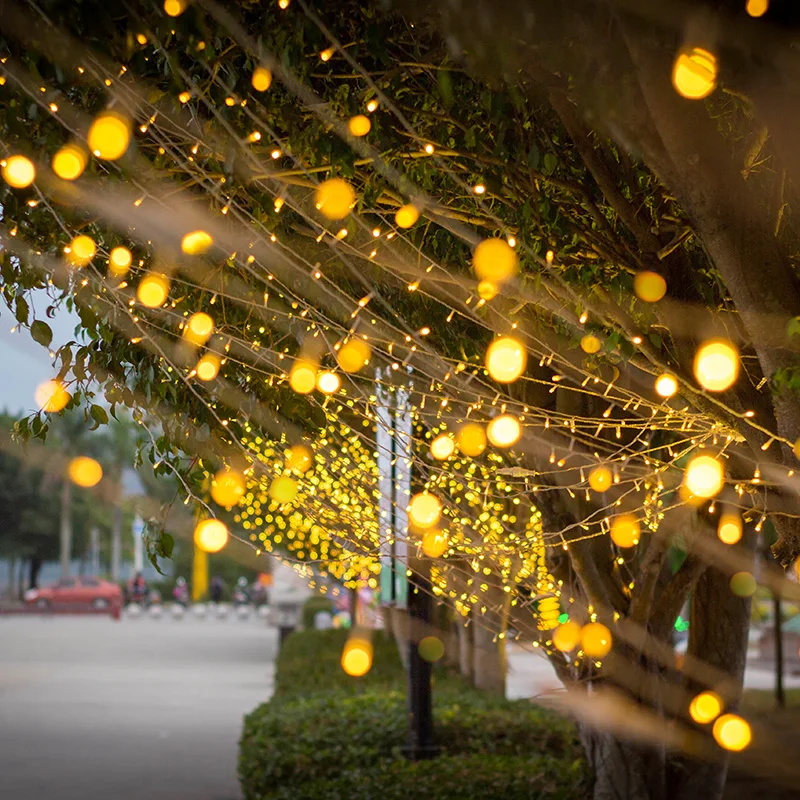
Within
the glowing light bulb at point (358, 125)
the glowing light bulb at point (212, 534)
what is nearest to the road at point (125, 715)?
the glowing light bulb at point (212, 534)

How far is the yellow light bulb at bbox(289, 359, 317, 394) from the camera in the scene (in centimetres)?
344

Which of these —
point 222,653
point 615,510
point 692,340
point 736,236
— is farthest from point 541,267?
point 222,653

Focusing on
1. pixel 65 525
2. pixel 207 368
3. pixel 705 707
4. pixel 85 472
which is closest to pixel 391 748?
pixel 705 707

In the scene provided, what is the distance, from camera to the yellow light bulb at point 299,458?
4.28 m

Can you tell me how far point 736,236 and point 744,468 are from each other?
1.19 meters

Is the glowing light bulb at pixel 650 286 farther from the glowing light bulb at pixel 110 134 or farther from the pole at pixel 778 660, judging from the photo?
the pole at pixel 778 660

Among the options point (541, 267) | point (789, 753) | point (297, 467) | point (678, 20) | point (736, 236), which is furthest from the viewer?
point (789, 753)

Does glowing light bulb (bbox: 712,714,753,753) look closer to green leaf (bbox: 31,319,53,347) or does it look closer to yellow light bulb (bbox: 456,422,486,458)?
yellow light bulb (bbox: 456,422,486,458)

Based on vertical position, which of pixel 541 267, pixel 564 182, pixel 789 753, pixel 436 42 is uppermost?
pixel 436 42

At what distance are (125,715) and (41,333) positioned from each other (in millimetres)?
9352

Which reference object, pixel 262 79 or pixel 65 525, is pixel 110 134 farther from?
pixel 65 525

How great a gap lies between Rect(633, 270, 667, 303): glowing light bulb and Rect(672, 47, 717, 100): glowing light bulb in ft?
2.69

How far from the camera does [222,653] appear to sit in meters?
20.5

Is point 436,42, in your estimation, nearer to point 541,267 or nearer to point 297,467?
point 541,267
